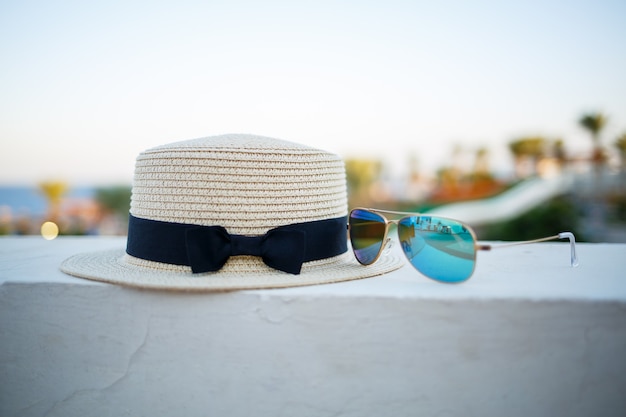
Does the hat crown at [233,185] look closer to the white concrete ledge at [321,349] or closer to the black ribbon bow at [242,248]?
the black ribbon bow at [242,248]

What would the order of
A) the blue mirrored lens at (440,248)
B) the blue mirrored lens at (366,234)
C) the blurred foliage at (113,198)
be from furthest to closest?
the blurred foliage at (113,198)
the blue mirrored lens at (366,234)
the blue mirrored lens at (440,248)

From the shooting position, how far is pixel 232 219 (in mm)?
1016

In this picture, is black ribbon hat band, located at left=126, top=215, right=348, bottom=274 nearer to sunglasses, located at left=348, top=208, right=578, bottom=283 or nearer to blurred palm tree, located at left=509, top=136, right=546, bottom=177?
sunglasses, located at left=348, top=208, right=578, bottom=283

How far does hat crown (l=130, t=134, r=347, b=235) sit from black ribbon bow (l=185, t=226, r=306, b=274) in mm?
35

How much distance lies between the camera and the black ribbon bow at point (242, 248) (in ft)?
3.16

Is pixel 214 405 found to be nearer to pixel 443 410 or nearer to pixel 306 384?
pixel 306 384

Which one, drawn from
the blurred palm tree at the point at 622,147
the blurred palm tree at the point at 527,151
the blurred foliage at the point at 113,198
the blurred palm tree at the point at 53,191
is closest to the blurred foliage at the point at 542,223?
the blurred palm tree at the point at 622,147

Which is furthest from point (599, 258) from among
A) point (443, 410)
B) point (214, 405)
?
point (214, 405)

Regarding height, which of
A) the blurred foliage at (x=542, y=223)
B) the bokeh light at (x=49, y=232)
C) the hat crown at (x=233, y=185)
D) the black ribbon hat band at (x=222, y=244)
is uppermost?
the hat crown at (x=233, y=185)

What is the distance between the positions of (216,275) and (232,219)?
4.9 inches

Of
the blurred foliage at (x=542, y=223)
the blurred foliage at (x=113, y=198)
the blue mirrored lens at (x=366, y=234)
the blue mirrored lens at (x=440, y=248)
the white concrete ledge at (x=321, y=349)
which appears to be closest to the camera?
the white concrete ledge at (x=321, y=349)

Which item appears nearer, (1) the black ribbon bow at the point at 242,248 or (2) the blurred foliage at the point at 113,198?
(1) the black ribbon bow at the point at 242,248

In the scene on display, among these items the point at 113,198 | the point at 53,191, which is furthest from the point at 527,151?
the point at 53,191

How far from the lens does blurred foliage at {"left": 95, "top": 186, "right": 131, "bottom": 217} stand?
24312 millimetres
